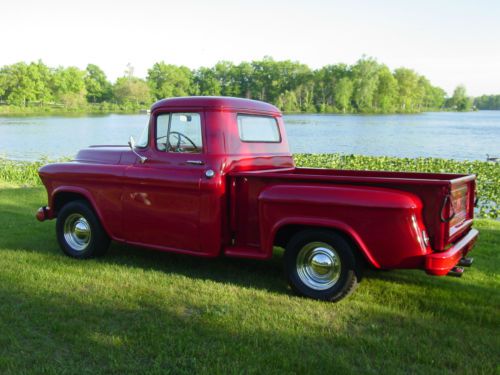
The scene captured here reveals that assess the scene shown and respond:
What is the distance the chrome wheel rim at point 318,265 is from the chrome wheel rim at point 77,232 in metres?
2.96

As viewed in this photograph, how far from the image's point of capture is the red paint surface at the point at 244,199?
14.5 feet


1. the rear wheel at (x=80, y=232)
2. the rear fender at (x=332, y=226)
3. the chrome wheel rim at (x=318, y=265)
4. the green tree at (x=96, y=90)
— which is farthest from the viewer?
the green tree at (x=96, y=90)

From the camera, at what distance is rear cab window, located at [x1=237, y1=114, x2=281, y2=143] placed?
19.1ft

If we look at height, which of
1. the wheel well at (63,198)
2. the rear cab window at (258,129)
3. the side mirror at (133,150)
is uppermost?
the rear cab window at (258,129)

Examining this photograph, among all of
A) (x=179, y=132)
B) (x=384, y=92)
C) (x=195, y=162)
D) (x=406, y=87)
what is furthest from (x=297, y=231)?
(x=406, y=87)

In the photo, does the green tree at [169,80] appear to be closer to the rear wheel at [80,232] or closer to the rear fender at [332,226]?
the rear wheel at [80,232]

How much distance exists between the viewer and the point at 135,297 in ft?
16.4

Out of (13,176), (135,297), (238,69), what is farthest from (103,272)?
(238,69)

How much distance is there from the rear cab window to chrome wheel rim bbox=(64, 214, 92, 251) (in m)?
2.37

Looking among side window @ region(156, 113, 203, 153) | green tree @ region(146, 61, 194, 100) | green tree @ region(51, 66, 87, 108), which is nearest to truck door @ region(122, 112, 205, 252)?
side window @ region(156, 113, 203, 153)

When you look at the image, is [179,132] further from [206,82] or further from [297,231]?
[206,82]

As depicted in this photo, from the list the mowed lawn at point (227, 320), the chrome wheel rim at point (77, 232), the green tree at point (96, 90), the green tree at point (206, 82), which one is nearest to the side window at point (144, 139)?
the chrome wheel rim at point (77, 232)

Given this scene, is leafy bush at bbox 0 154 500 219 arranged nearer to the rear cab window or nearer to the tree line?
the rear cab window

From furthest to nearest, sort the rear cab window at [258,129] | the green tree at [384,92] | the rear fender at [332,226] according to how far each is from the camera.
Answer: the green tree at [384,92] < the rear cab window at [258,129] < the rear fender at [332,226]
